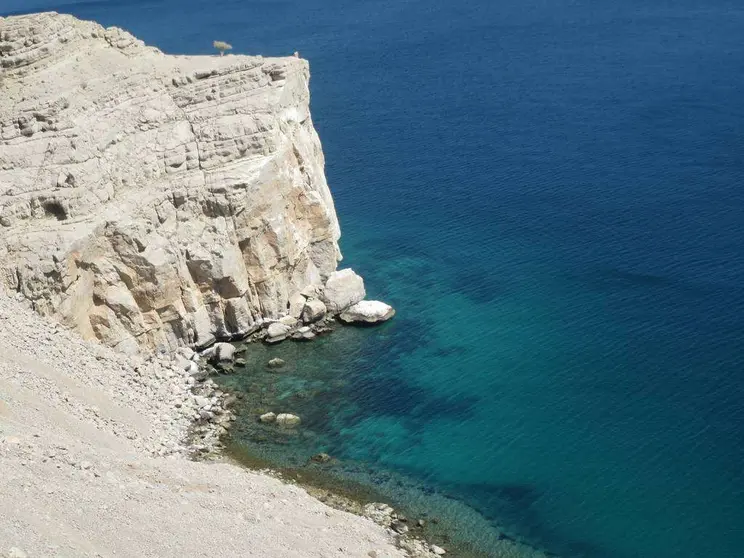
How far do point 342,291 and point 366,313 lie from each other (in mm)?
1942

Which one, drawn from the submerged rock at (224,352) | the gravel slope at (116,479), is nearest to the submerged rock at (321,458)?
the gravel slope at (116,479)

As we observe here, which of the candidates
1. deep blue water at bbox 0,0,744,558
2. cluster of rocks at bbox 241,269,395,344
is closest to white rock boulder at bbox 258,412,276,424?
deep blue water at bbox 0,0,744,558

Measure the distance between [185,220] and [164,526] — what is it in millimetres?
21111

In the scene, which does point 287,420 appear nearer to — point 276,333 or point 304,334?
point 276,333

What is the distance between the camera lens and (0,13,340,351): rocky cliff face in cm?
4584

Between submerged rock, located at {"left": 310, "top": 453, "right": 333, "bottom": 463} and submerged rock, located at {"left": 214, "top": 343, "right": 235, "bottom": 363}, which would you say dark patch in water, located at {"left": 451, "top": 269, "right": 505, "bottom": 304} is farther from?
submerged rock, located at {"left": 310, "top": 453, "right": 333, "bottom": 463}

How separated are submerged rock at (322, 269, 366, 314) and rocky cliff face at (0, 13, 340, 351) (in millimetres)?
1569

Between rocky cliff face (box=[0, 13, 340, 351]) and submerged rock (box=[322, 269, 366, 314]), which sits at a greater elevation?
rocky cliff face (box=[0, 13, 340, 351])

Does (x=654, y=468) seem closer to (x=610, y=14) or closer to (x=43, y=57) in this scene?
(x=43, y=57)

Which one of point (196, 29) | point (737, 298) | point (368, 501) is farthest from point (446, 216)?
point (196, 29)

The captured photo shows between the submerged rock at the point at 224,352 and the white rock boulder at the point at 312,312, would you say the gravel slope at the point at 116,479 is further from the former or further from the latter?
the white rock boulder at the point at 312,312

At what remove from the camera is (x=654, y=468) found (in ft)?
135

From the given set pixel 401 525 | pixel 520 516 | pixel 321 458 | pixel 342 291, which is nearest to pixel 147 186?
pixel 342 291

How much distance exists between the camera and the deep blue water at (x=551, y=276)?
135ft
